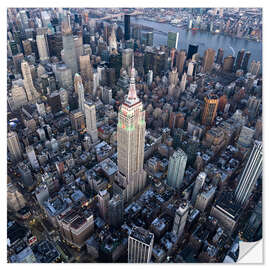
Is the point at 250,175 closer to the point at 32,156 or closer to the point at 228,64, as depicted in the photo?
the point at 32,156

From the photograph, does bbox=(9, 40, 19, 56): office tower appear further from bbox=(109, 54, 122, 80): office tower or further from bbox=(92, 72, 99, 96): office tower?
bbox=(109, 54, 122, 80): office tower

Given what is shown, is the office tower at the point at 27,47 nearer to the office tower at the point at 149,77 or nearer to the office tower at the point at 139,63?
the office tower at the point at 139,63

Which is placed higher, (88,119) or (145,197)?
(88,119)

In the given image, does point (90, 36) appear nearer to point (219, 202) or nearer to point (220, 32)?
point (220, 32)

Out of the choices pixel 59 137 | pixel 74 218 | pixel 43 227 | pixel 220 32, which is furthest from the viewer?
pixel 220 32

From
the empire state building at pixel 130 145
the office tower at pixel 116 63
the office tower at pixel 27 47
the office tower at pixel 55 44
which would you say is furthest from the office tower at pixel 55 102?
the empire state building at pixel 130 145

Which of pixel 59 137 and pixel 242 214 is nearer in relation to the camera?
pixel 242 214

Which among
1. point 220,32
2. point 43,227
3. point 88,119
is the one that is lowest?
point 43,227
